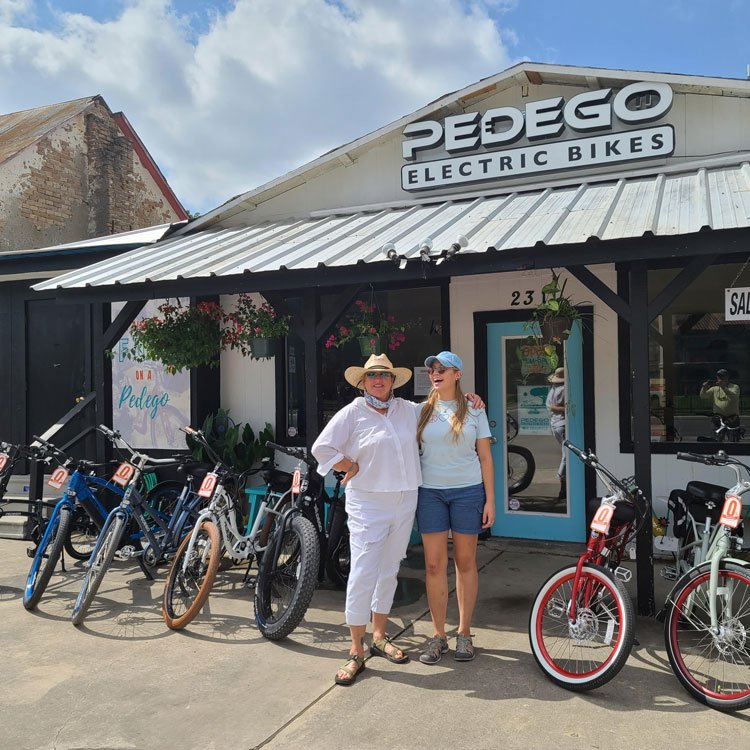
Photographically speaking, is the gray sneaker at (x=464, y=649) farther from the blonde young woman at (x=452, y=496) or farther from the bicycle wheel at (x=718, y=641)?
the bicycle wheel at (x=718, y=641)

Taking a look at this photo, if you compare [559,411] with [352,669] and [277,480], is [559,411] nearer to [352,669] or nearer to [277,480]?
[277,480]

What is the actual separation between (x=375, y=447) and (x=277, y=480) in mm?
1727

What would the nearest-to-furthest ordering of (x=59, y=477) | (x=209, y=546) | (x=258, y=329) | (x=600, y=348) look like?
1. (x=209, y=546)
2. (x=59, y=477)
3. (x=600, y=348)
4. (x=258, y=329)

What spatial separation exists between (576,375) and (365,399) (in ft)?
10.5

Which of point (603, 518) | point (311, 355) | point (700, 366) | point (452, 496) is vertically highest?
point (311, 355)

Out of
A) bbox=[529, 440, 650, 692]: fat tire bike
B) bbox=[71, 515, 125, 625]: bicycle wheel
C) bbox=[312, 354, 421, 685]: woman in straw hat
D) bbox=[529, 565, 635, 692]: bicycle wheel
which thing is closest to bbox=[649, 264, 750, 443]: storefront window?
bbox=[529, 440, 650, 692]: fat tire bike

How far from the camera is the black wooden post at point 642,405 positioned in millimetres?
4547

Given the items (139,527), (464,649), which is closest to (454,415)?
(464,649)

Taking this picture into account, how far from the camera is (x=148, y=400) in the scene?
8.35 metres

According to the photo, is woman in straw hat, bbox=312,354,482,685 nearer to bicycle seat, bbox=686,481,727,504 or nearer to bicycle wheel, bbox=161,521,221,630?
bicycle wheel, bbox=161,521,221,630

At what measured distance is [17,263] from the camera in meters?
8.77

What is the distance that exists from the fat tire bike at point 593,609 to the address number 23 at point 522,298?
286 cm

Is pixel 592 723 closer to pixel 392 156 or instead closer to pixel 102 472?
pixel 102 472

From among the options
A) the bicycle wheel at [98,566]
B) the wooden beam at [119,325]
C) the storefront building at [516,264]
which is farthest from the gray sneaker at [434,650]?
the wooden beam at [119,325]
